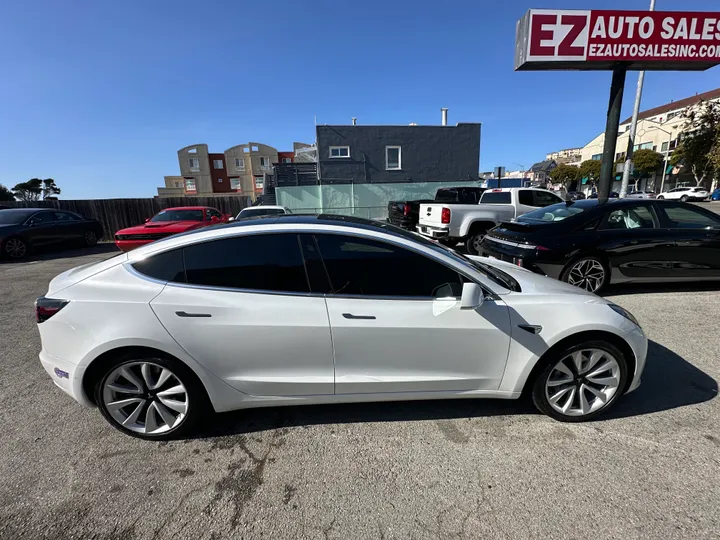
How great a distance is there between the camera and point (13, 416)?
2689 mm

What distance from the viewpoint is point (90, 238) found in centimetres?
1271

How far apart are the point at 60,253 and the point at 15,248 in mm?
1664

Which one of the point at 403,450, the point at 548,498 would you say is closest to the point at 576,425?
the point at 548,498

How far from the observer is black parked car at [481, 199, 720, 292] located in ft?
16.1

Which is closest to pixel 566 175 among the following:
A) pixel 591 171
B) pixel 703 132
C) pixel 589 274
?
pixel 591 171

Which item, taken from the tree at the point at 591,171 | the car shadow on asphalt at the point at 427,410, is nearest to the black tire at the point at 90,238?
the car shadow on asphalt at the point at 427,410

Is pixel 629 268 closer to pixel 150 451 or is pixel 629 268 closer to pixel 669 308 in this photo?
pixel 669 308

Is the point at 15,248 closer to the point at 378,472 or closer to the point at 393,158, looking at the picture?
the point at 378,472

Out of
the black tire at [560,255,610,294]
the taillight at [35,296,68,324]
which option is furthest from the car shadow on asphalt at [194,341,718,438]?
the black tire at [560,255,610,294]

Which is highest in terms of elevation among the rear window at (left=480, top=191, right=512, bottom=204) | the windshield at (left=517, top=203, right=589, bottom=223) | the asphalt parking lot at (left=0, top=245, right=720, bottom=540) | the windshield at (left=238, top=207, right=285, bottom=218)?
the rear window at (left=480, top=191, right=512, bottom=204)

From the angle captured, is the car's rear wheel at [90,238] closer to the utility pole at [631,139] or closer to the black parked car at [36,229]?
the black parked car at [36,229]

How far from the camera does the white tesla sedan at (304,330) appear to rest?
Result: 2.18 m

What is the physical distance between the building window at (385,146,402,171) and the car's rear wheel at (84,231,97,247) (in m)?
15.1

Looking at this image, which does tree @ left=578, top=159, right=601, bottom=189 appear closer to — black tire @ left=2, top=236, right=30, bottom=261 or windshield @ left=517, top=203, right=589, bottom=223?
windshield @ left=517, top=203, right=589, bottom=223
